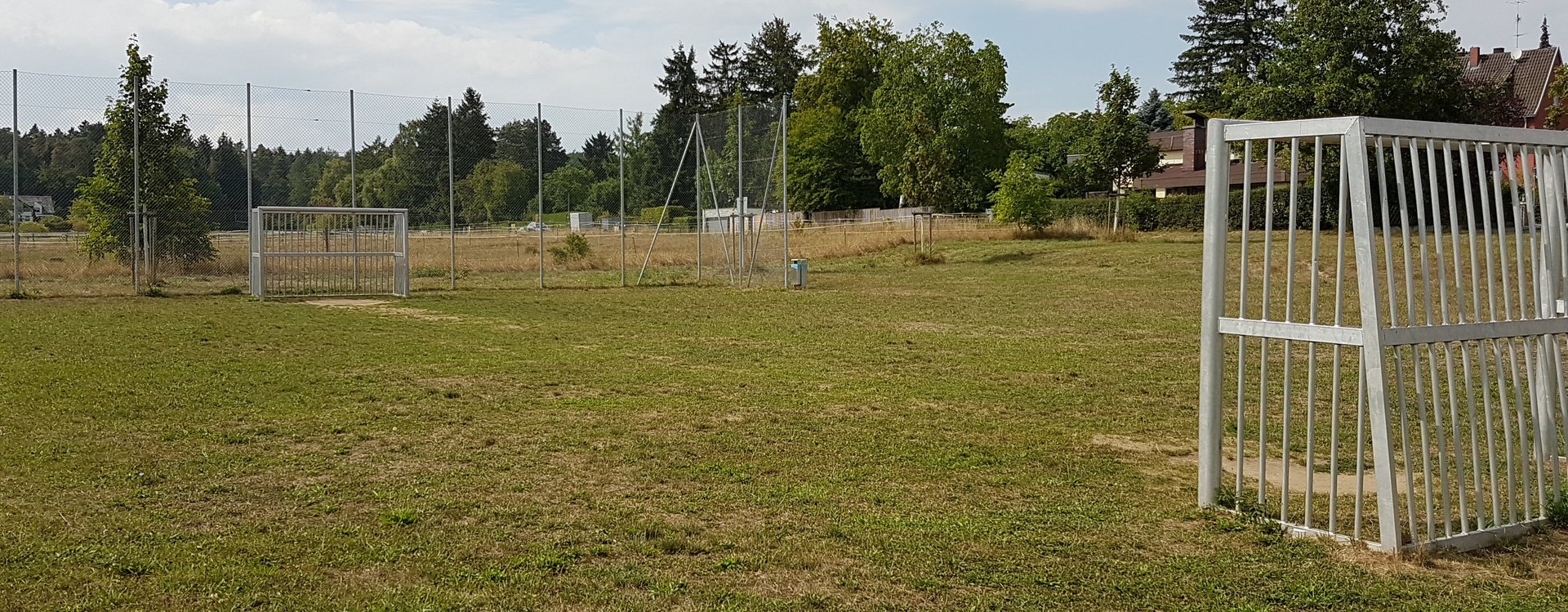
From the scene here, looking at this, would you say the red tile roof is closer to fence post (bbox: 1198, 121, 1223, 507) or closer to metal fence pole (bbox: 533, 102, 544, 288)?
metal fence pole (bbox: 533, 102, 544, 288)

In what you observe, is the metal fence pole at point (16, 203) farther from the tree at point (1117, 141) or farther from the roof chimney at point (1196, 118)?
the roof chimney at point (1196, 118)

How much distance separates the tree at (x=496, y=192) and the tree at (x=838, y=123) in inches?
1614

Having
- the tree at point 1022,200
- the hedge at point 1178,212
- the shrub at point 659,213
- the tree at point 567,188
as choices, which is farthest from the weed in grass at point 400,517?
the hedge at point 1178,212

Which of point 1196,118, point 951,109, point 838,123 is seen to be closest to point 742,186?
point 951,109

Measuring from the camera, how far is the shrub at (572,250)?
1119 inches

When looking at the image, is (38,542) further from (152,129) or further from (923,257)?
(923,257)

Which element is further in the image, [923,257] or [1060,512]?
[923,257]

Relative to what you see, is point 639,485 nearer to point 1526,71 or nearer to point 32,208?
point 32,208

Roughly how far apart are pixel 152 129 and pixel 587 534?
67.4 ft

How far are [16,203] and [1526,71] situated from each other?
2646 inches

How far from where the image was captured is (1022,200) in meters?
40.9

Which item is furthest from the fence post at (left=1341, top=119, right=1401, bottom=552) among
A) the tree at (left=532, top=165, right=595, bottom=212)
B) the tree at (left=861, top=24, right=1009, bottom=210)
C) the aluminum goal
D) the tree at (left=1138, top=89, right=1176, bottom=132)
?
the tree at (left=1138, top=89, right=1176, bottom=132)

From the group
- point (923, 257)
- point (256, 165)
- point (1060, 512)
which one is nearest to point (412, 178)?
point (256, 165)

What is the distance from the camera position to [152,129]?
74.1 ft
